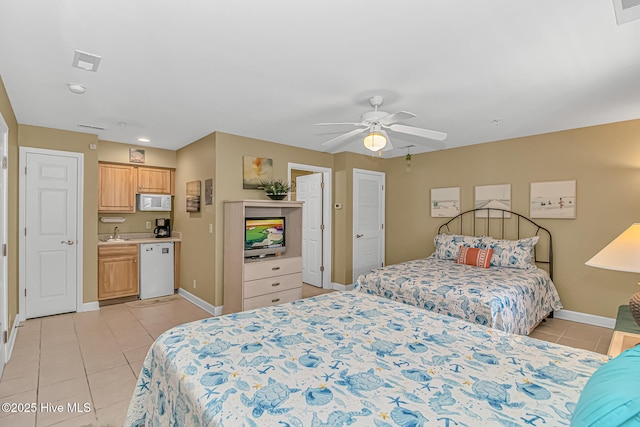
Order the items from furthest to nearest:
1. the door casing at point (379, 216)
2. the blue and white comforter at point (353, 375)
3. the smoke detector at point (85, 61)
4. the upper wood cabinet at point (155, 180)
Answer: the door casing at point (379, 216) < the upper wood cabinet at point (155, 180) < the smoke detector at point (85, 61) < the blue and white comforter at point (353, 375)

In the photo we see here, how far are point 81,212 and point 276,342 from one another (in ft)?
13.4

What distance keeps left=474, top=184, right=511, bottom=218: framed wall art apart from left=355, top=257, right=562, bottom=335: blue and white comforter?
1.01m

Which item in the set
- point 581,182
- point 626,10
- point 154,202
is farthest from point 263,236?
point 581,182

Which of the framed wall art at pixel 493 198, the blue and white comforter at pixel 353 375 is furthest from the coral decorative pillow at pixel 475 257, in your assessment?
the blue and white comforter at pixel 353 375

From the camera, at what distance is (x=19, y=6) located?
1.68 m

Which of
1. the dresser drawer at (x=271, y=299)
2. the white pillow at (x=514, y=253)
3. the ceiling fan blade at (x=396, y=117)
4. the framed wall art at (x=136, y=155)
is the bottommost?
the dresser drawer at (x=271, y=299)

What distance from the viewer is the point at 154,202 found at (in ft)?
17.4

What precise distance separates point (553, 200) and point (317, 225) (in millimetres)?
3525

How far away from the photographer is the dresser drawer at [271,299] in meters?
3.85

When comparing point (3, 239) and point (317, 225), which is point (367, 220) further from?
point (3, 239)

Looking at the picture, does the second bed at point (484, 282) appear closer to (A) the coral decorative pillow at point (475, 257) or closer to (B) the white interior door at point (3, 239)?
(A) the coral decorative pillow at point (475, 257)

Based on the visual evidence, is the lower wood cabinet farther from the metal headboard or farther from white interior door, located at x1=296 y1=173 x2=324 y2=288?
the metal headboard

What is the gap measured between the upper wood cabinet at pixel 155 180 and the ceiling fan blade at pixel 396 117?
4132 mm

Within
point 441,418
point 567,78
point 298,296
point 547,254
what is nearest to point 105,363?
point 298,296
